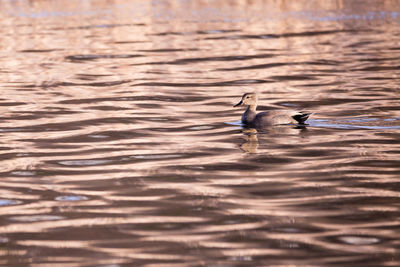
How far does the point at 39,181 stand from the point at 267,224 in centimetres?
321

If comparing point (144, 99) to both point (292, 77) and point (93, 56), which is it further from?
point (93, 56)

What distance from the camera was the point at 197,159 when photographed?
36.0ft

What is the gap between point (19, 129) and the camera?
13430mm

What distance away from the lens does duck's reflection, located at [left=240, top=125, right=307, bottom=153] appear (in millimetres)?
11984

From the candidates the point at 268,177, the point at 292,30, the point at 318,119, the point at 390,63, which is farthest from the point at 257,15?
the point at 268,177

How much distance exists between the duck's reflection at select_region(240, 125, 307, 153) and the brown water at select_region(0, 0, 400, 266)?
0.15 ft

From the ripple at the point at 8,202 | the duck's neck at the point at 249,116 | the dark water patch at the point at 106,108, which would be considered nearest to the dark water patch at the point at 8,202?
the ripple at the point at 8,202

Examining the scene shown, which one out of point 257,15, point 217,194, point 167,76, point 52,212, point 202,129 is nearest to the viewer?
point 52,212

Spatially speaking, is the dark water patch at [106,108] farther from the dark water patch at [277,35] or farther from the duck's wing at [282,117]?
the dark water patch at [277,35]

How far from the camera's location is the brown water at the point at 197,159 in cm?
733

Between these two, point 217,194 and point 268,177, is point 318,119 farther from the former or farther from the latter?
point 217,194

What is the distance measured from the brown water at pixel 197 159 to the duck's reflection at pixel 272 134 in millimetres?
47

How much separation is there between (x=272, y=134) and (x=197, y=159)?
2.17 m

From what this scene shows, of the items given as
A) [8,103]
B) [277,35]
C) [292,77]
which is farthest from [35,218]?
[277,35]
